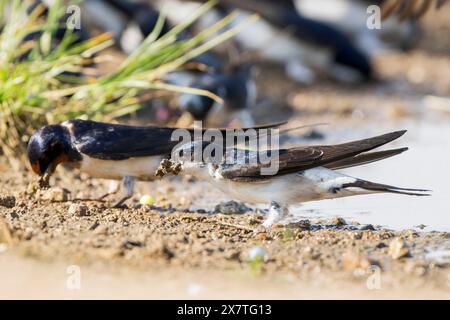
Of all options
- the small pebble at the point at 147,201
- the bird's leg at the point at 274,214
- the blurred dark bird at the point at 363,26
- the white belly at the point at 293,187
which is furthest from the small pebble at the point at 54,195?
the blurred dark bird at the point at 363,26

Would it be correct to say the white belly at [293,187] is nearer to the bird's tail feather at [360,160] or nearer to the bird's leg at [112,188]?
the bird's tail feather at [360,160]

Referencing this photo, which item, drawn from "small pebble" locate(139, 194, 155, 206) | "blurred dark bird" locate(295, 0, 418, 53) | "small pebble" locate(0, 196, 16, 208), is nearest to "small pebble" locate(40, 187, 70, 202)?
"small pebble" locate(0, 196, 16, 208)

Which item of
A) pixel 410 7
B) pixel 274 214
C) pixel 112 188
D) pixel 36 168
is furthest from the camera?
pixel 410 7

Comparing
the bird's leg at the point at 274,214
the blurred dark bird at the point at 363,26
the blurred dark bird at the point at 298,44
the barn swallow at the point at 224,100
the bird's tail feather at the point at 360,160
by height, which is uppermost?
the blurred dark bird at the point at 363,26

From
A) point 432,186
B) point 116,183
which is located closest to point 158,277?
point 116,183

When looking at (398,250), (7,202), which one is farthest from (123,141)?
(398,250)

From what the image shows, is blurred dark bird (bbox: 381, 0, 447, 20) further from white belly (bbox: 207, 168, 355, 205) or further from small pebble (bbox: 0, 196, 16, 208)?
small pebble (bbox: 0, 196, 16, 208)

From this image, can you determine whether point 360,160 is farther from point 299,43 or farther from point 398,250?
point 299,43
